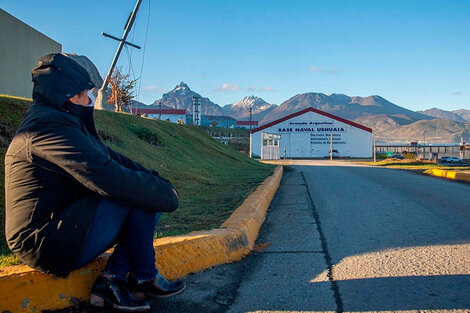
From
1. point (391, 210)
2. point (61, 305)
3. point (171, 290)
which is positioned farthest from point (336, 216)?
point (61, 305)

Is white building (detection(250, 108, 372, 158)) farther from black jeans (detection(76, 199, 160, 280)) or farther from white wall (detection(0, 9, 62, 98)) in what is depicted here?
black jeans (detection(76, 199, 160, 280))

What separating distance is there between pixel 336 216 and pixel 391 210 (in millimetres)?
1043

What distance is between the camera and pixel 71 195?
2332mm

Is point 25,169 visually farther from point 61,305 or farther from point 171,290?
point 171,290

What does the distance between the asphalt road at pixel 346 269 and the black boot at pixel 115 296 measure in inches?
6.7

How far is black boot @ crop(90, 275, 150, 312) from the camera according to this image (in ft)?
8.00

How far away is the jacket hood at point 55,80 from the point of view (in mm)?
2354

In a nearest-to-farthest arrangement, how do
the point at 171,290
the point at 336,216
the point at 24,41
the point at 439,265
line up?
the point at 171,290 → the point at 439,265 → the point at 336,216 → the point at 24,41

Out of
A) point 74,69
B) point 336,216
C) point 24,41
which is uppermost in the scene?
point 24,41

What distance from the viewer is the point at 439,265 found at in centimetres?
356

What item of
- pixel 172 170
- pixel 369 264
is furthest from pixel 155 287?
Answer: pixel 172 170

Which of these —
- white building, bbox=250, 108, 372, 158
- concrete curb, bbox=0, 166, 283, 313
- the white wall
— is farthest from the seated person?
white building, bbox=250, 108, 372, 158

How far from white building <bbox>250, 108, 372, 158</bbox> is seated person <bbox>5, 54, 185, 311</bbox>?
57769 millimetres

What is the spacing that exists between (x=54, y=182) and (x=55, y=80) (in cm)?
58
